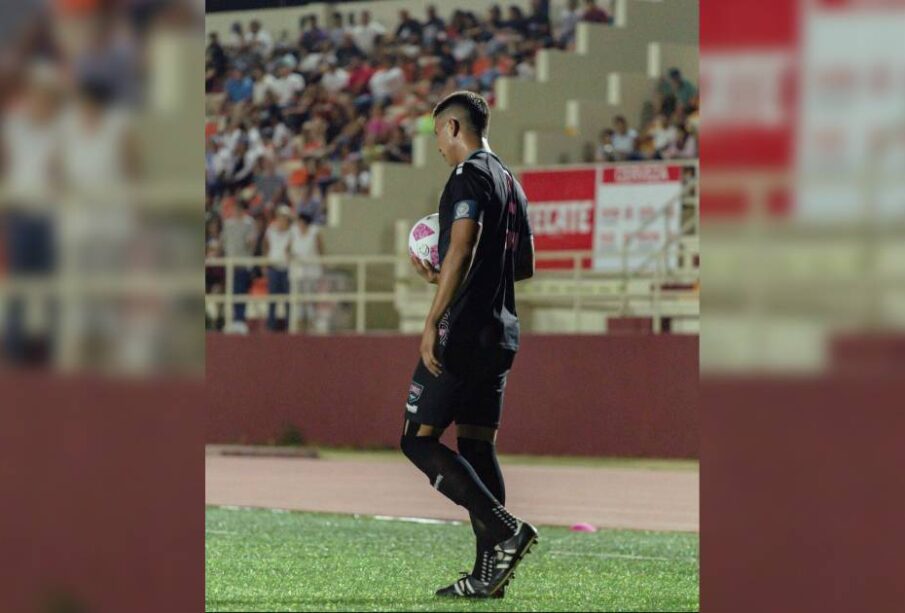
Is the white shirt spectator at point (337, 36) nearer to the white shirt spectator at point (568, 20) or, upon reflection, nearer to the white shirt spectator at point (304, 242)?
the white shirt spectator at point (568, 20)

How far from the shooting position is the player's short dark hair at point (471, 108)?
5.85 meters

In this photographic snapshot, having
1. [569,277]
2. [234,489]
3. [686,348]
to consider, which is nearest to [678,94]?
[569,277]

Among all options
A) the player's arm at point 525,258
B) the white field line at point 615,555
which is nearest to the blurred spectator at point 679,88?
the white field line at point 615,555

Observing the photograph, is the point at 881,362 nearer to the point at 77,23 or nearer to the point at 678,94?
the point at 77,23

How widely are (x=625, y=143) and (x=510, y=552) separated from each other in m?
14.1

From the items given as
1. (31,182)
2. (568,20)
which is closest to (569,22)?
(568,20)

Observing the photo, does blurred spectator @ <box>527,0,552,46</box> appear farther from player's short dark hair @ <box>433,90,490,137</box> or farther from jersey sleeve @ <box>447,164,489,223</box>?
jersey sleeve @ <box>447,164,489,223</box>

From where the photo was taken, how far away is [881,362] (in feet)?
5.61

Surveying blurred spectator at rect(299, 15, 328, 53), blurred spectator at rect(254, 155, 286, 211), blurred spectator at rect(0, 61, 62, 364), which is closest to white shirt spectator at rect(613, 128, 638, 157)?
blurred spectator at rect(254, 155, 286, 211)

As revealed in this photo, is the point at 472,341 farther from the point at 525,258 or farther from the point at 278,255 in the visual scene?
the point at 278,255

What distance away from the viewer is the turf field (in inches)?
232

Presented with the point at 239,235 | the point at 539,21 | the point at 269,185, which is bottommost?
the point at 239,235

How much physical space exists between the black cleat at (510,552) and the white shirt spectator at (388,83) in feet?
56.1

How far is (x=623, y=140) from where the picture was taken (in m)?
19.4
